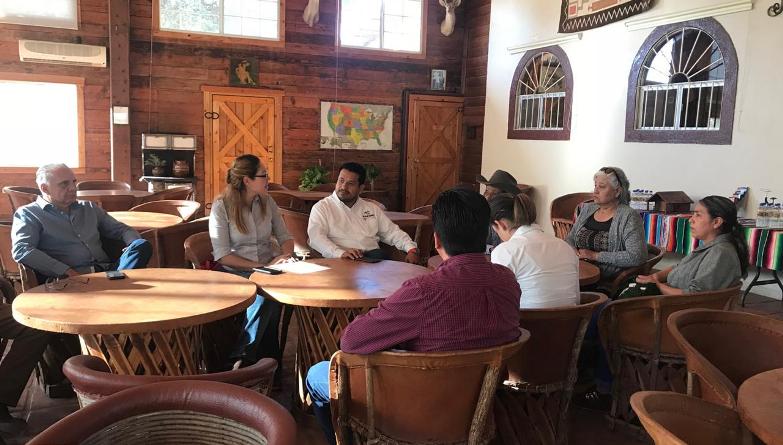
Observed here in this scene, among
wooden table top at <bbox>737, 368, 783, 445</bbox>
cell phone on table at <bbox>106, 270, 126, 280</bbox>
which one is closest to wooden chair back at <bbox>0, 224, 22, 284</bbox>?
cell phone on table at <bbox>106, 270, 126, 280</bbox>

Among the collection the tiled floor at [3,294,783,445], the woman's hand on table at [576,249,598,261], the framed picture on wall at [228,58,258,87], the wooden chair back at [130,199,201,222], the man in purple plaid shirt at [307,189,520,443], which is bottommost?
Result: the tiled floor at [3,294,783,445]

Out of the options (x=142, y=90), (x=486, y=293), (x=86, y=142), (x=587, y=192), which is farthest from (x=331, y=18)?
(x=486, y=293)

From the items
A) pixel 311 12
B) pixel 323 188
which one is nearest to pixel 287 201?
pixel 323 188

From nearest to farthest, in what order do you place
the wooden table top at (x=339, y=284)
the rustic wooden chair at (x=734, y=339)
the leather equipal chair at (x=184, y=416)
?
the leather equipal chair at (x=184, y=416) < the rustic wooden chair at (x=734, y=339) < the wooden table top at (x=339, y=284)

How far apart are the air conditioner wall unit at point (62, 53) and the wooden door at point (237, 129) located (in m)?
1.46

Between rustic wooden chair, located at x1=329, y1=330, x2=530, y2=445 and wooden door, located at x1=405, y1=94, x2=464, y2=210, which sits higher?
wooden door, located at x1=405, y1=94, x2=464, y2=210

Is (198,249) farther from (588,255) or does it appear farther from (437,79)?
(437,79)

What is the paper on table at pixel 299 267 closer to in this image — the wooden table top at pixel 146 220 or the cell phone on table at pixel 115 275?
the cell phone on table at pixel 115 275

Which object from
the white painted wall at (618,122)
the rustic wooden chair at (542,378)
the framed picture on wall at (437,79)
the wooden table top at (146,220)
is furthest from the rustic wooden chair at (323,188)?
the rustic wooden chair at (542,378)

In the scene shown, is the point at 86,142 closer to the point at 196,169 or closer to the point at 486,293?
the point at 196,169

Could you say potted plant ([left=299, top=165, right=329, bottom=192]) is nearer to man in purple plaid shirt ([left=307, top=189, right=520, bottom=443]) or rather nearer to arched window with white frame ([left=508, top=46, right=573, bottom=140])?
arched window with white frame ([left=508, top=46, right=573, bottom=140])

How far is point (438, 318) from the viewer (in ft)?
6.09

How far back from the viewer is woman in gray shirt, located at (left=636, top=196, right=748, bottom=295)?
3037 millimetres

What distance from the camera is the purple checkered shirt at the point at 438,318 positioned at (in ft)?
6.11
